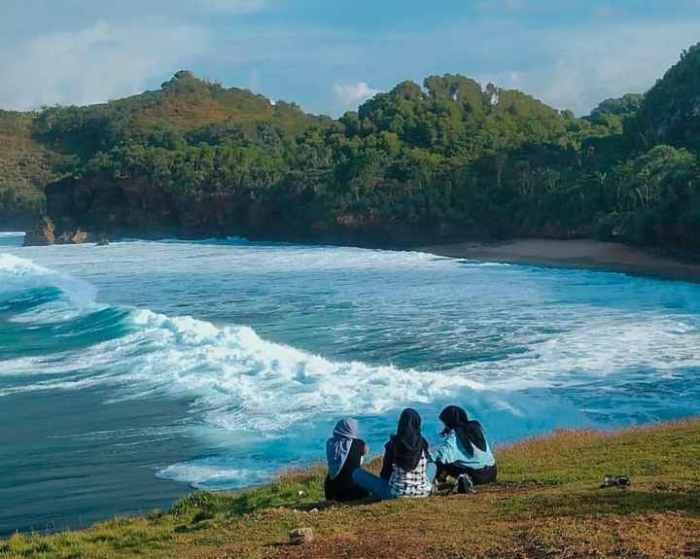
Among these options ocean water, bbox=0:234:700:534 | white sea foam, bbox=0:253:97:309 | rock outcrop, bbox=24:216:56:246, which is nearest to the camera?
ocean water, bbox=0:234:700:534

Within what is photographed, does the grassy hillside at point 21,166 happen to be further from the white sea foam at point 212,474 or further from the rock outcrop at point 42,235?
the white sea foam at point 212,474

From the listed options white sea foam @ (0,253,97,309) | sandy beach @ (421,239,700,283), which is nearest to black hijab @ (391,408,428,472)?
white sea foam @ (0,253,97,309)

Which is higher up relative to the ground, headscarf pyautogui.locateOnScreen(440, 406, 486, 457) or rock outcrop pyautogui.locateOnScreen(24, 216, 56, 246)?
rock outcrop pyautogui.locateOnScreen(24, 216, 56, 246)

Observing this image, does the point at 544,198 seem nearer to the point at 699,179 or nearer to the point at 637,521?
the point at 699,179

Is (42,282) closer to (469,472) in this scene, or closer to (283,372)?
(283,372)

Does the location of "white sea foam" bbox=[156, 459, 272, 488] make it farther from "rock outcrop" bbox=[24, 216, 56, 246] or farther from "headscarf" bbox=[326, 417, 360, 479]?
"rock outcrop" bbox=[24, 216, 56, 246]

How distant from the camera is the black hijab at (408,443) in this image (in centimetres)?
870

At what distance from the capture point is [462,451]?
949 cm

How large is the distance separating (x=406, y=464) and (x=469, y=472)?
0.93 metres

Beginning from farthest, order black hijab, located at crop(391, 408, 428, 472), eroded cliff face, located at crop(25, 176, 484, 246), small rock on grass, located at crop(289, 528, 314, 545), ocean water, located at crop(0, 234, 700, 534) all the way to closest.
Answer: eroded cliff face, located at crop(25, 176, 484, 246), ocean water, located at crop(0, 234, 700, 534), black hijab, located at crop(391, 408, 428, 472), small rock on grass, located at crop(289, 528, 314, 545)

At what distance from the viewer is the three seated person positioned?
349 inches

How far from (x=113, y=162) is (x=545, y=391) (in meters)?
74.8

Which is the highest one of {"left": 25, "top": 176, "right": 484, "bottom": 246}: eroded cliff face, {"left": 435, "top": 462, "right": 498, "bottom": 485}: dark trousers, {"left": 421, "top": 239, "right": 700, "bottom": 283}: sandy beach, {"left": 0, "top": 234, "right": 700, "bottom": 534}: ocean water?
{"left": 25, "top": 176, "right": 484, "bottom": 246}: eroded cliff face

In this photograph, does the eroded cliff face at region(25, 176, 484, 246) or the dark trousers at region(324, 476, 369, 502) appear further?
the eroded cliff face at region(25, 176, 484, 246)
